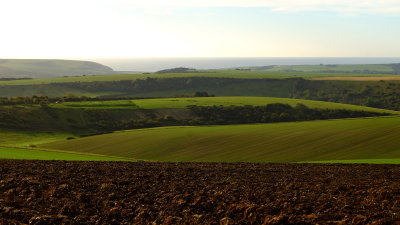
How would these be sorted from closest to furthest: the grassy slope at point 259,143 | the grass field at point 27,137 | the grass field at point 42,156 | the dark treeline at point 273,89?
1. the grass field at point 42,156
2. the grassy slope at point 259,143
3. the grass field at point 27,137
4. the dark treeline at point 273,89

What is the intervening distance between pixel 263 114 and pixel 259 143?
47339mm

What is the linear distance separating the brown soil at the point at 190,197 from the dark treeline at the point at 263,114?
75.0 meters

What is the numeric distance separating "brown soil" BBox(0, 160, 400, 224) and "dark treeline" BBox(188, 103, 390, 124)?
75029 mm

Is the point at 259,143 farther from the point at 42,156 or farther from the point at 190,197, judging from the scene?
the point at 190,197

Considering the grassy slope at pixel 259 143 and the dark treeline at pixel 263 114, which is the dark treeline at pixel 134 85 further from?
the grassy slope at pixel 259 143

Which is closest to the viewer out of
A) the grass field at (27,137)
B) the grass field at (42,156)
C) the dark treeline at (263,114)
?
the grass field at (42,156)

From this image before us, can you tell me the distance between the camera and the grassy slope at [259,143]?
56178mm

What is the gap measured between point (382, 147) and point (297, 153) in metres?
12.3

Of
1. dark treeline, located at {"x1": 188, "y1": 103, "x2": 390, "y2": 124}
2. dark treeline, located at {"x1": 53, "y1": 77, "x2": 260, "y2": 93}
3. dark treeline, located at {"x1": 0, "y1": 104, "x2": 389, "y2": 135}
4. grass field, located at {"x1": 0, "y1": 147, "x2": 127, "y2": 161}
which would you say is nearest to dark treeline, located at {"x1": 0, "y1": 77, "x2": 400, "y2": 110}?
dark treeline, located at {"x1": 53, "y1": 77, "x2": 260, "y2": 93}

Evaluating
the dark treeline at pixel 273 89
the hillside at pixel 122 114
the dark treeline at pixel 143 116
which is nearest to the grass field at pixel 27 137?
the hillside at pixel 122 114

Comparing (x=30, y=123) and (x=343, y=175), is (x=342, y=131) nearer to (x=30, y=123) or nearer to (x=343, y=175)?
(x=343, y=175)

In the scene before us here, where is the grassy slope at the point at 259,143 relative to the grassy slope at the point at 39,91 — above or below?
below

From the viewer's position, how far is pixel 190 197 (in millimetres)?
21016

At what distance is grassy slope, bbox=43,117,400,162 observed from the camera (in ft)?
184
